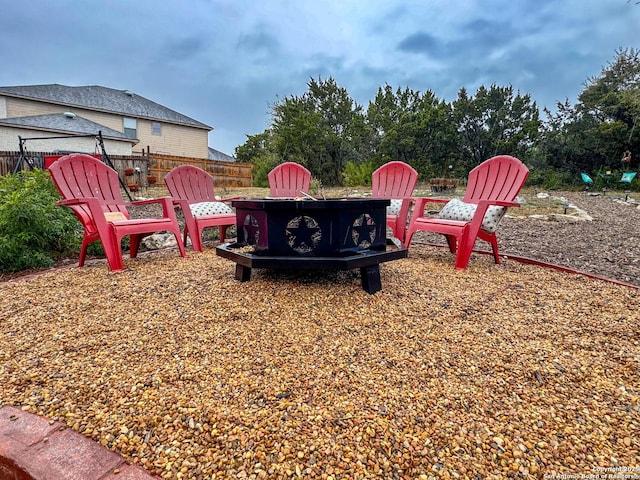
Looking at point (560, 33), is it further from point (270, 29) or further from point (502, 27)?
point (270, 29)

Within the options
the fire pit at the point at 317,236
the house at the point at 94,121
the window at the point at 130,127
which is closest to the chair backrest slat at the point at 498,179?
the fire pit at the point at 317,236

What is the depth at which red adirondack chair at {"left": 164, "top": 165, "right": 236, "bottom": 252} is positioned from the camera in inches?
130

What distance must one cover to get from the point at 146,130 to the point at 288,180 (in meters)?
13.8

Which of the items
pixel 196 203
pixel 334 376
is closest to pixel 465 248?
pixel 334 376

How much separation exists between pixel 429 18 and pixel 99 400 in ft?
22.9

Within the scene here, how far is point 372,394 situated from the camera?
1.15 metres

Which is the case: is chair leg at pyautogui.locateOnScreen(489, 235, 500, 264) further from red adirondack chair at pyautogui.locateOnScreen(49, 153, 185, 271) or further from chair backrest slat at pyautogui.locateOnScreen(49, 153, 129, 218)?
chair backrest slat at pyautogui.locateOnScreen(49, 153, 129, 218)

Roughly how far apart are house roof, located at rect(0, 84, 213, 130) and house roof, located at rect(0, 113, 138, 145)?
0.85 metres

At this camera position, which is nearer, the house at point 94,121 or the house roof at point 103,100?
the house at point 94,121

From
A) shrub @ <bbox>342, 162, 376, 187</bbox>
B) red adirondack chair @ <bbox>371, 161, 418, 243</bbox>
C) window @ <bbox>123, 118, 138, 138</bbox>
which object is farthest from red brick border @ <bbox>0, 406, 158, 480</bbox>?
window @ <bbox>123, 118, 138, 138</bbox>

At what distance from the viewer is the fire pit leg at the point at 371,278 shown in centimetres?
208

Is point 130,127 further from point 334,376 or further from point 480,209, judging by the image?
point 334,376

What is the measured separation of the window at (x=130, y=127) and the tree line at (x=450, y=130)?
18.9 ft

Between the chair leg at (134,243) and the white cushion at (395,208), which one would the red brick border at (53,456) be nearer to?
the chair leg at (134,243)
